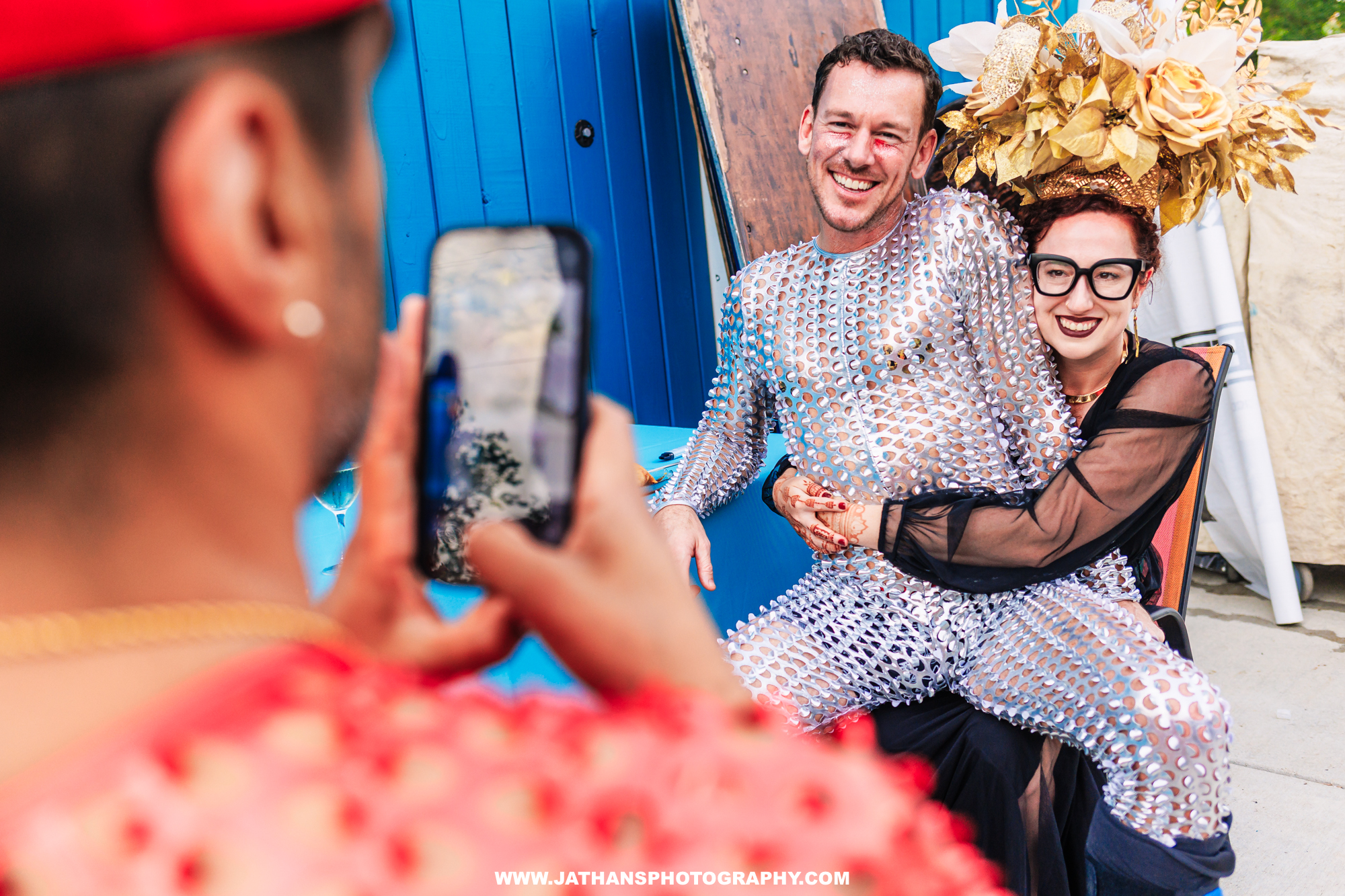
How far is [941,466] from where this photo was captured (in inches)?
63.2

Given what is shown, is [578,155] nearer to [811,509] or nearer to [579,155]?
[579,155]

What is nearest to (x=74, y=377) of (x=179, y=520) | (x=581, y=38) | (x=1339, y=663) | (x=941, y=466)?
(x=179, y=520)

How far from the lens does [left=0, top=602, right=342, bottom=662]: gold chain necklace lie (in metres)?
0.27

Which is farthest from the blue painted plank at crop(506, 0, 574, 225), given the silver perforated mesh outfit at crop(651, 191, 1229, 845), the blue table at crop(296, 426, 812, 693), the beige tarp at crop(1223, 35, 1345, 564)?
the beige tarp at crop(1223, 35, 1345, 564)

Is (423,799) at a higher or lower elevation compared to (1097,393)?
higher

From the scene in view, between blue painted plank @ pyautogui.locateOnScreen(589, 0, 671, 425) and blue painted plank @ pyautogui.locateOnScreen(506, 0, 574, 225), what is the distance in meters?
0.16

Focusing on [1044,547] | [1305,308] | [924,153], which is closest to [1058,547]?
[1044,547]

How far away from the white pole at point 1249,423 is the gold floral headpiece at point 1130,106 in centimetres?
153

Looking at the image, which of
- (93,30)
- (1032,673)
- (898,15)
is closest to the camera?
(93,30)

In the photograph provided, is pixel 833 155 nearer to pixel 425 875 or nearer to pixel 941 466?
pixel 941 466

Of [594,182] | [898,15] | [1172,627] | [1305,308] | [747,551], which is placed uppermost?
[898,15]

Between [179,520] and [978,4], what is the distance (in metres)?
3.76

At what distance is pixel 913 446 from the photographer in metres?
1.60

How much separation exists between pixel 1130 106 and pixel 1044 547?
768 mm
